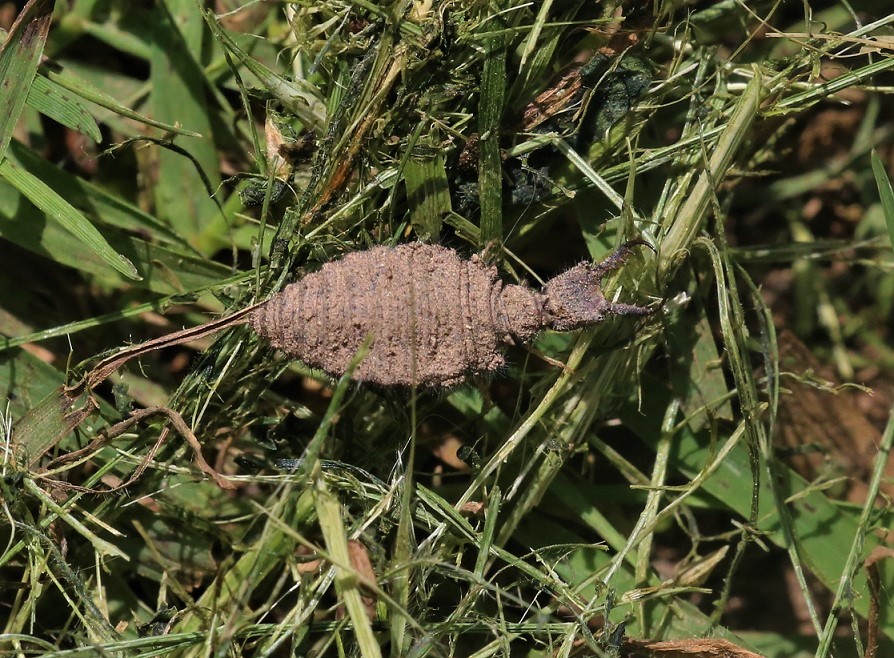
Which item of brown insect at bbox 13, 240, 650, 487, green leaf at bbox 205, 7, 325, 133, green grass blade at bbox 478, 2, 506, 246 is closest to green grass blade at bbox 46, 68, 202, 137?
green leaf at bbox 205, 7, 325, 133

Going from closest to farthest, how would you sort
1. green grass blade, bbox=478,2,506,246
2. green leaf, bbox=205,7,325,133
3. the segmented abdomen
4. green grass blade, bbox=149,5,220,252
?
the segmented abdomen
green grass blade, bbox=478,2,506,246
green leaf, bbox=205,7,325,133
green grass blade, bbox=149,5,220,252

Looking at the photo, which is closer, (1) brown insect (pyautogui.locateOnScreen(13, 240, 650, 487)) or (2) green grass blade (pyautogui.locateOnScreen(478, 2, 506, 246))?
(1) brown insect (pyautogui.locateOnScreen(13, 240, 650, 487))

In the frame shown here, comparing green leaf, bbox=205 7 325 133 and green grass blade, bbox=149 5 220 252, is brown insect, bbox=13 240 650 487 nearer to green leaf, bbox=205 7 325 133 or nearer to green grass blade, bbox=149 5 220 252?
green leaf, bbox=205 7 325 133

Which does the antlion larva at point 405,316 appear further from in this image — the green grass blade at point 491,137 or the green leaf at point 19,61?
the green leaf at point 19,61

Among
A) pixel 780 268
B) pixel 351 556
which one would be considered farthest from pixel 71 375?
pixel 780 268

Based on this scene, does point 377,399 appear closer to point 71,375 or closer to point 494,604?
point 494,604

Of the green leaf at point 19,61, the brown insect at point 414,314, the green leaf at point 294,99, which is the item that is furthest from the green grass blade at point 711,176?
the green leaf at point 19,61
